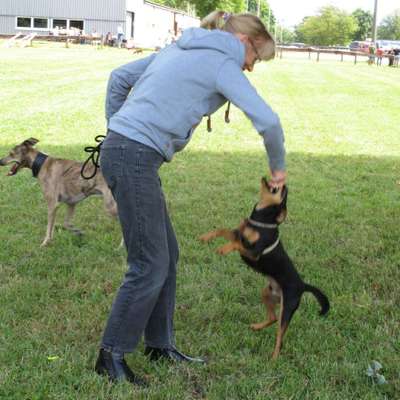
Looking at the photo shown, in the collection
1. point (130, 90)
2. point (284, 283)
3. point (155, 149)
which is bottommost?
point (284, 283)

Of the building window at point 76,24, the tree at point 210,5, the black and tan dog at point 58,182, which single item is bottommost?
the black and tan dog at point 58,182

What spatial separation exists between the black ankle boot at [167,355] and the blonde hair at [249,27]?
1830mm

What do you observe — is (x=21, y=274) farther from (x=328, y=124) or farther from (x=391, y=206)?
(x=328, y=124)

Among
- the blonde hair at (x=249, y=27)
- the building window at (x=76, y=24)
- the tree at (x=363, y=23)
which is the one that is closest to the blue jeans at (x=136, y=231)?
the blonde hair at (x=249, y=27)

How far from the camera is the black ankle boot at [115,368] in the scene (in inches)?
137

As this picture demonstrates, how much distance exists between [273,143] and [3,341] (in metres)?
2.25

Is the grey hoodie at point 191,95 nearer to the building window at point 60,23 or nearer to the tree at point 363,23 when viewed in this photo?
the building window at point 60,23

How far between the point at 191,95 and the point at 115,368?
158cm

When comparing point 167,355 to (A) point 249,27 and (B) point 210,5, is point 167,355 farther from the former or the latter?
(B) point 210,5

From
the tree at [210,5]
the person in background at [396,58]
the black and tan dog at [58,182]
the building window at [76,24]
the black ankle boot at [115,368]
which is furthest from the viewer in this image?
the tree at [210,5]

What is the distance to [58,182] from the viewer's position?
607 cm

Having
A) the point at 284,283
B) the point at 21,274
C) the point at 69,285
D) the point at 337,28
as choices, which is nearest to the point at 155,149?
the point at 284,283

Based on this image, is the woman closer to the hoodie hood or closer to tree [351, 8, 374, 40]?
the hoodie hood

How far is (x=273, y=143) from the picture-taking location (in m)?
3.00
